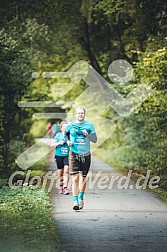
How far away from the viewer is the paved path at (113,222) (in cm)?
888

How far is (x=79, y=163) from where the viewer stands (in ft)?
40.5

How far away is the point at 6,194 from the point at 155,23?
9.75 meters

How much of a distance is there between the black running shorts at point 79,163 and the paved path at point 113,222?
0.79 metres

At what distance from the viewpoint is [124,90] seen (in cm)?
2511

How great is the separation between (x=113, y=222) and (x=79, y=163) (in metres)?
1.87

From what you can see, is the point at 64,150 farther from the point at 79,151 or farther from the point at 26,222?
the point at 26,222

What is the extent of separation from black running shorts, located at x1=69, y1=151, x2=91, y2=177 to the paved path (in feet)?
2.60

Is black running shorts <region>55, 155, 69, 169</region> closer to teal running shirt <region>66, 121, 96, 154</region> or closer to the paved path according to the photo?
the paved path

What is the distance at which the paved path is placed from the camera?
8.88 metres

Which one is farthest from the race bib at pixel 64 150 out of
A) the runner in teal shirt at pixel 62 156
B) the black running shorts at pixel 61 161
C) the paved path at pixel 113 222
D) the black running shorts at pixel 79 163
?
the black running shorts at pixel 79 163

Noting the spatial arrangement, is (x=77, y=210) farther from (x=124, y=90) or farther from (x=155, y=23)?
(x=124, y=90)

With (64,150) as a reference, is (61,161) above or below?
below

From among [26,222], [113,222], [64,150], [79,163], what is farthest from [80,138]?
[64,150]

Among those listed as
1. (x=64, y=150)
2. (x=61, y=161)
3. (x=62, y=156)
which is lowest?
(x=61, y=161)
